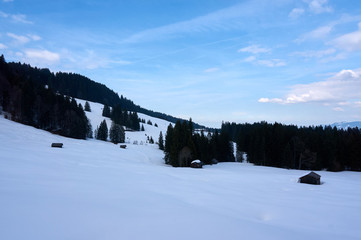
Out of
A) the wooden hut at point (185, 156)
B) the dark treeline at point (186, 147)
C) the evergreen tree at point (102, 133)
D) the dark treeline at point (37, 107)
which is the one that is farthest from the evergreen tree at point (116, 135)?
the wooden hut at point (185, 156)

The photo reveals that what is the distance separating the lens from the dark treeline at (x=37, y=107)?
54.6m

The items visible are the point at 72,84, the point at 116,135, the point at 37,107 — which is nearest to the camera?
the point at 37,107

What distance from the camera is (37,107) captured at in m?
58.3

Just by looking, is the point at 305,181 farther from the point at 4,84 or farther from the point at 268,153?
the point at 4,84

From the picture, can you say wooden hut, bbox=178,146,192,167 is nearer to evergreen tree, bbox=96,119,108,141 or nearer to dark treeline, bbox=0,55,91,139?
dark treeline, bbox=0,55,91,139

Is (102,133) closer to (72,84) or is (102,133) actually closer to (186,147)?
(186,147)

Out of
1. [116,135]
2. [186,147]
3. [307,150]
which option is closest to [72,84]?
[116,135]

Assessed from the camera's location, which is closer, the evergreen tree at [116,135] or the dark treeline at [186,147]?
the dark treeline at [186,147]

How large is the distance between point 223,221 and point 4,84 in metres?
75.6

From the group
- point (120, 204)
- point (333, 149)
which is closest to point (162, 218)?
point (120, 204)

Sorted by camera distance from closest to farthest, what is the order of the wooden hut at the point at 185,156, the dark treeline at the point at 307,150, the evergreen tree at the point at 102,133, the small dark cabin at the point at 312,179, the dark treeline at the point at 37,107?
1. the small dark cabin at the point at 312,179
2. the wooden hut at the point at 185,156
3. the dark treeline at the point at 307,150
4. the dark treeline at the point at 37,107
5. the evergreen tree at the point at 102,133

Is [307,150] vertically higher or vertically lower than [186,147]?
higher

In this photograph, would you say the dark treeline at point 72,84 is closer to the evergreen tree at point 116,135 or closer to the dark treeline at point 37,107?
the evergreen tree at point 116,135

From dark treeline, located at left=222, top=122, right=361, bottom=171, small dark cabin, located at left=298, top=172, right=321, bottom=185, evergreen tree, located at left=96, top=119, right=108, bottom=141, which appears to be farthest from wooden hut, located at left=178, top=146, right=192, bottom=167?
evergreen tree, located at left=96, top=119, right=108, bottom=141
